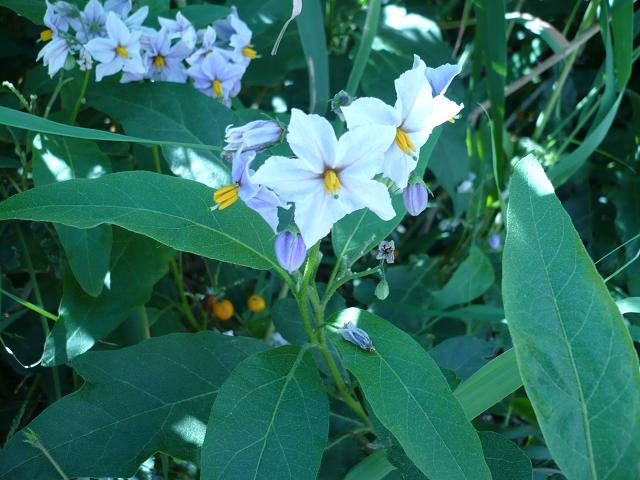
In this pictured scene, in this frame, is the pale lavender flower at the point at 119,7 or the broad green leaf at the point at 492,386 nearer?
the broad green leaf at the point at 492,386

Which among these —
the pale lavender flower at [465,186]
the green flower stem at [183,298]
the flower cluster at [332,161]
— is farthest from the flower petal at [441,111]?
the pale lavender flower at [465,186]

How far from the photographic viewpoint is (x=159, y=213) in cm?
107

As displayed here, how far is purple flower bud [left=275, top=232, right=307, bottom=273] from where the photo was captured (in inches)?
39.0

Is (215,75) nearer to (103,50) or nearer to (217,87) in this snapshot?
(217,87)

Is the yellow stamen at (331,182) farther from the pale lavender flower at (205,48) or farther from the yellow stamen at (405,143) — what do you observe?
the pale lavender flower at (205,48)

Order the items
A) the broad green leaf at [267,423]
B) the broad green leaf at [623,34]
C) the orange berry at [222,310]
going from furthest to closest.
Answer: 1. the orange berry at [222,310]
2. the broad green leaf at [623,34]
3. the broad green leaf at [267,423]

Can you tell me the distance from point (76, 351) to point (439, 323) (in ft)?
2.82

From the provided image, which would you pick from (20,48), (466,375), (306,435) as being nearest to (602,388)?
(306,435)

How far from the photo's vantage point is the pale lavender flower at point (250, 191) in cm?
98

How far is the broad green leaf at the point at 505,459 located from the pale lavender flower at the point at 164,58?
863 millimetres

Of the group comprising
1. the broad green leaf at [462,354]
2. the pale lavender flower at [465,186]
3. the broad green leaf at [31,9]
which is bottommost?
the broad green leaf at [462,354]

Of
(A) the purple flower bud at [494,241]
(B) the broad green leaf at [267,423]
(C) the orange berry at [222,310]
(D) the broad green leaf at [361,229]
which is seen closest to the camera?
(B) the broad green leaf at [267,423]

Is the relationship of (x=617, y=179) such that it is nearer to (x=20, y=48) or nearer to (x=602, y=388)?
(x=602, y=388)

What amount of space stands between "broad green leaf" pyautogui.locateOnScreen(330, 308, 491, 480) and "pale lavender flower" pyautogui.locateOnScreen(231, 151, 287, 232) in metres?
0.20
